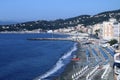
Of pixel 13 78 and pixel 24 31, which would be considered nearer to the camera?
pixel 13 78

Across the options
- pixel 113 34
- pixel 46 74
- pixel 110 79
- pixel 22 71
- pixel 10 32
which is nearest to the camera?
pixel 110 79

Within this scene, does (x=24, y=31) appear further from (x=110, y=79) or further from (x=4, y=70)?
(x=110, y=79)

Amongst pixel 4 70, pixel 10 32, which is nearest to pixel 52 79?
pixel 4 70

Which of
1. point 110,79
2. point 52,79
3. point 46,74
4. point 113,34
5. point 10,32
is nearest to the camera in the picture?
point 110,79

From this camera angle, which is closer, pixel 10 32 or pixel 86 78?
pixel 86 78

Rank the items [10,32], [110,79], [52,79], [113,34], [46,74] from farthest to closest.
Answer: [10,32] → [113,34] → [46,74] → [52,79] → [110,79]

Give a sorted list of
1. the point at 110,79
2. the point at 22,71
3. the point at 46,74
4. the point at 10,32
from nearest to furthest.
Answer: the point at 110,79, the point at 46,74, the point at 22,71, the point at 10,32

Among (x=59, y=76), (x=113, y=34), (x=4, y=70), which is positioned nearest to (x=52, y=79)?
(x=59, y=76)

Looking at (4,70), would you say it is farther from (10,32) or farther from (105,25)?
(10,32)
